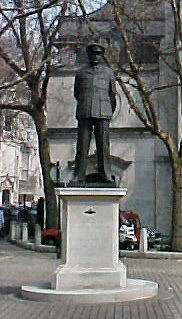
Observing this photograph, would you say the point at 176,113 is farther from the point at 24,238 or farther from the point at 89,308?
the point at 89,308

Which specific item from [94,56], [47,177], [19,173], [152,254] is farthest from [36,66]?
[19,173]

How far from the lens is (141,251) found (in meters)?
23.9

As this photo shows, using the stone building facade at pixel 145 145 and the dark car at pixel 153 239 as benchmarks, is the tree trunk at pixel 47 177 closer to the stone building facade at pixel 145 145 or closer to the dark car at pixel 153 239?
the dark car at pixel 153 239

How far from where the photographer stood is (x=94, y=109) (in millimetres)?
13531

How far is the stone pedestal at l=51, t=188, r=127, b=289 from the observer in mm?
12836

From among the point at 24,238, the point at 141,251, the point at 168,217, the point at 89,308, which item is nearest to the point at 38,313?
the point at 89,308

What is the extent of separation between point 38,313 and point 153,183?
24618 mm

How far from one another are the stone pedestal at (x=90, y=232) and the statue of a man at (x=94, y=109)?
663 millimetres

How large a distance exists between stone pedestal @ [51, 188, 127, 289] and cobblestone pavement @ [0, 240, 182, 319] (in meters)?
0.95

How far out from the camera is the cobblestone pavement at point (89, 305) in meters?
11.0

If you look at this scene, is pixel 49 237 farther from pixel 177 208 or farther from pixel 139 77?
pixel 139 77

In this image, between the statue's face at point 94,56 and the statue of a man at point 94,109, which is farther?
the statue's face at point 94,56

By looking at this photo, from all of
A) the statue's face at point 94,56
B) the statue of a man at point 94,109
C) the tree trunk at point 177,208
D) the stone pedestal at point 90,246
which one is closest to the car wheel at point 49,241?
the tree trunk at point 177,208

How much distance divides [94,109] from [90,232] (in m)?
2.56
